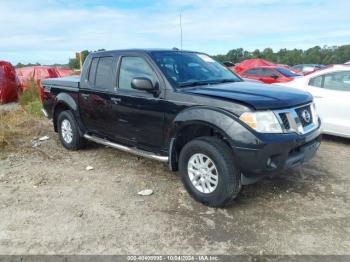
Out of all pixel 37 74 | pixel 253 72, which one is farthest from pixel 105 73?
pixel 253 72

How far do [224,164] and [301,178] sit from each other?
1701 mm

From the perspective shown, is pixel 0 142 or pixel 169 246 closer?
pixel 169 246

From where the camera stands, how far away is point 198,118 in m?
3.99

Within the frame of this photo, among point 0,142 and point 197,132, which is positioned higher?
point 197,132

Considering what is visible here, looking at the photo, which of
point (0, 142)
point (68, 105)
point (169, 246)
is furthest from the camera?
point (0, 142)

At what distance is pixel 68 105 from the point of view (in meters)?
6.25

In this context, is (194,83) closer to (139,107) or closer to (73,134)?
(139,107)

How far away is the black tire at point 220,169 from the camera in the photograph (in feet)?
12.5

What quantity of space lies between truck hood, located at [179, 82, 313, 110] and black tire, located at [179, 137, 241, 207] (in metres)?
0.53

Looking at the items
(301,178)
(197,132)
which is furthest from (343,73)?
(197,132)

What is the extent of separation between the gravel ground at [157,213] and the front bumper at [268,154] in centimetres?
55

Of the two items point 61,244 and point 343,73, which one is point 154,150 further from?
point 343,73

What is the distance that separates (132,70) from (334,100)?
3840 millimetres

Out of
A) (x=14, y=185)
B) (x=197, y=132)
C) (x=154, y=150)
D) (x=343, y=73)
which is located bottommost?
(x=14, y=185)
